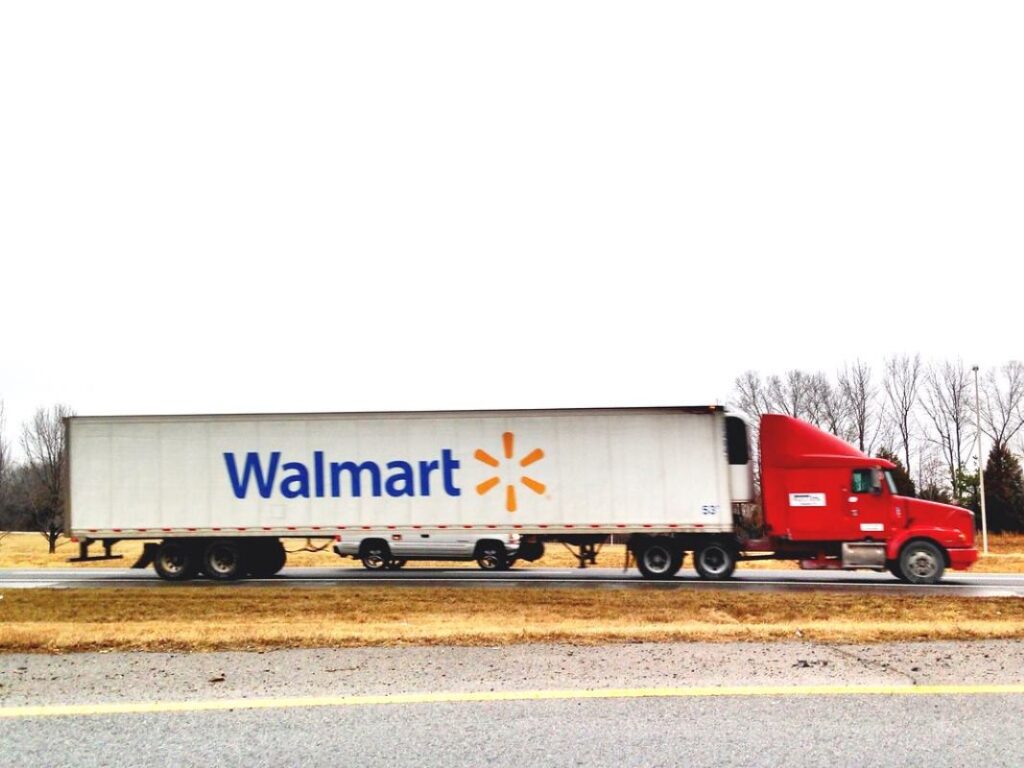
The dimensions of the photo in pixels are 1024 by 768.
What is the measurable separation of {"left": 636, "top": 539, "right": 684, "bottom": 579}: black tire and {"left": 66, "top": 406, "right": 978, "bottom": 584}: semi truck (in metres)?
0.02

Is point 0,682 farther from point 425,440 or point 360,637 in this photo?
point 425,440

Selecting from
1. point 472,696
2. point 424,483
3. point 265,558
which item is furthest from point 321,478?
point 472,696

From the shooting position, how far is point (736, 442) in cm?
1991

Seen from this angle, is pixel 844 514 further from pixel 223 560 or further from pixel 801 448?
pixel 223 560

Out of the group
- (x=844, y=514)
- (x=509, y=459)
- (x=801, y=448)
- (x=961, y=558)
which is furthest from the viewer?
(x=509, y=459)

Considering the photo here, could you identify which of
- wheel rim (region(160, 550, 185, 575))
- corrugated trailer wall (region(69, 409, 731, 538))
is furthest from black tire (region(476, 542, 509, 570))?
wheel rim (region(160, 550, 185, 575))

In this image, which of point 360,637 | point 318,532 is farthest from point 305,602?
point 360,637

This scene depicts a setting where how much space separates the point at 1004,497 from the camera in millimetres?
53438

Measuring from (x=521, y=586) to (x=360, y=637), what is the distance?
10698mm

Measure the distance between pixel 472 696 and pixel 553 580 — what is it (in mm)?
14514

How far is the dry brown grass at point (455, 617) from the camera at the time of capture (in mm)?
7605

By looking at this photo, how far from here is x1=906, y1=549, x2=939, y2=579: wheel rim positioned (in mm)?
18703

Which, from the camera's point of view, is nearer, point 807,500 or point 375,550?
point 807,500

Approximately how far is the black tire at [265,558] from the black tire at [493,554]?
169 inches
